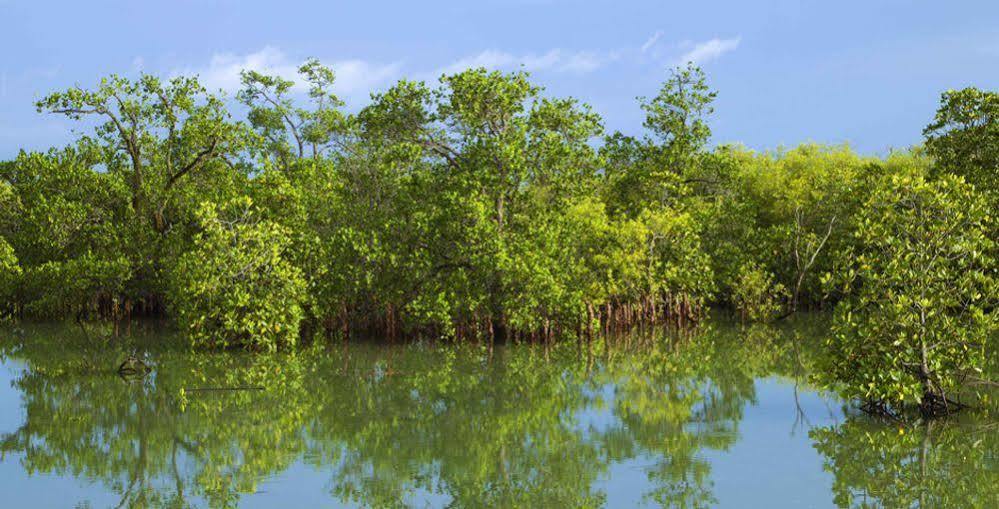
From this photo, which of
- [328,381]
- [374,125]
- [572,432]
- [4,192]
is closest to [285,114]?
[4,192]

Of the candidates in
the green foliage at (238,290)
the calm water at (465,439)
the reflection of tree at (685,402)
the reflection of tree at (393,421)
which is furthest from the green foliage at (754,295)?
the green foliage at (238,290)

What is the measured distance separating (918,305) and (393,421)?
640 cm

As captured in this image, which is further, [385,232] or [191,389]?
[385,232]

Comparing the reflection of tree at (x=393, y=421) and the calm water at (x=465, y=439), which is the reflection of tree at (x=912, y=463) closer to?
the calm water at (x=465, y=439)

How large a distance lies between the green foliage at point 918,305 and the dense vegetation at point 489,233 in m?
0.03

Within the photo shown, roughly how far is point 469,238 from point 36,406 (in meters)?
9.42

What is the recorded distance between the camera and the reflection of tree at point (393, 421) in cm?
926

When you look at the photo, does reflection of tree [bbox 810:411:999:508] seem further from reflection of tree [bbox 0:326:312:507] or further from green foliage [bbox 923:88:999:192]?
green foliage [bbox 923:88:999:192]

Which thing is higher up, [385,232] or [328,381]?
[385,232]

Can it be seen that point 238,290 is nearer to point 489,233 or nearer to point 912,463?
point 489,233

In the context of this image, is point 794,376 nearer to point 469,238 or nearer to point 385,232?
point 469,238

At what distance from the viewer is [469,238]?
20781 mm

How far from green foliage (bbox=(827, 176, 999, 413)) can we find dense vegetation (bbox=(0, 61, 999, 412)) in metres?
0.03

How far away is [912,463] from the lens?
31.6 ft
